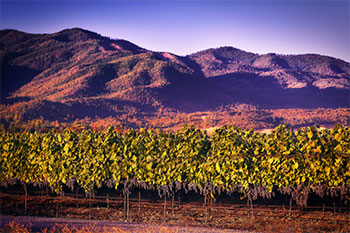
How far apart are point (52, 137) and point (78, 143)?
5.95ft

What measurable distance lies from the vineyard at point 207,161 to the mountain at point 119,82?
6718cm

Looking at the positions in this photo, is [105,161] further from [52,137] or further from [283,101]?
[283,101]

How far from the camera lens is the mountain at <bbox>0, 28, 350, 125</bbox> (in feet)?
325

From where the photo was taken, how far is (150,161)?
18016 millimetres

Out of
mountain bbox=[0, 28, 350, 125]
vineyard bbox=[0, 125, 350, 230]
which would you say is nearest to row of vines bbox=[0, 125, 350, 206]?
vineyard bbox=[0, 125, 350, 230]

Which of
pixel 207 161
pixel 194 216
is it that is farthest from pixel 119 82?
A: pixel 207 161

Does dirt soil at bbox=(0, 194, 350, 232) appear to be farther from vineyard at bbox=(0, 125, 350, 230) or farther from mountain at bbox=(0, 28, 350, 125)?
mountain at bbox=(0, 28, 350, 125)

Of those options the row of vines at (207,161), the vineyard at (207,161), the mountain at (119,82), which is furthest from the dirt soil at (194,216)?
the mountain at (119,82)

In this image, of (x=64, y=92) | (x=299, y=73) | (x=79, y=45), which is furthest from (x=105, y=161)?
(x=299, y=73)

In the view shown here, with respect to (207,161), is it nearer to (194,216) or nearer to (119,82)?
(194,216)

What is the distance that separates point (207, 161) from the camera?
17.4 m

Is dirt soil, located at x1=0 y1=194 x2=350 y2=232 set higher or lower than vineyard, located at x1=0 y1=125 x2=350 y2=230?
lower

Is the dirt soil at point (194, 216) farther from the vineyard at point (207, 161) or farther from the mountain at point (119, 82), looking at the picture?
the mountain at point (119, 82)

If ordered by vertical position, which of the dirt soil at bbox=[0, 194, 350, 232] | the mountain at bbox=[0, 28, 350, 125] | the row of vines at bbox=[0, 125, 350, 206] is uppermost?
the mountain at bbox=[0, 28, 350, 125]
